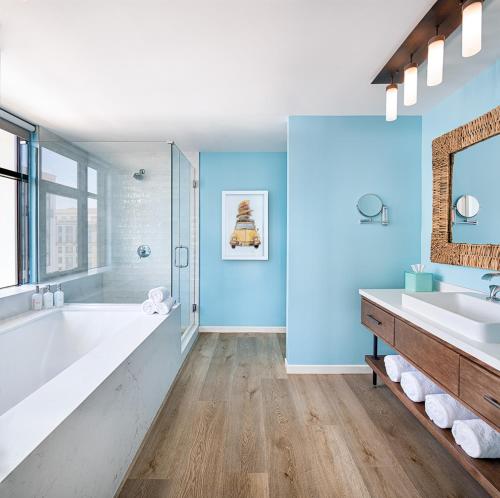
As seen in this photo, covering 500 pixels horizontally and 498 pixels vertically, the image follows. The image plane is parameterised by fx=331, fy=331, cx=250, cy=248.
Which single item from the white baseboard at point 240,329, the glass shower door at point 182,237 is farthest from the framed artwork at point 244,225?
the white baseboard at point 240,329

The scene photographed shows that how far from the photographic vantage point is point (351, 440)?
1.98 metres

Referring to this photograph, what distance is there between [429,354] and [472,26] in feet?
4.79

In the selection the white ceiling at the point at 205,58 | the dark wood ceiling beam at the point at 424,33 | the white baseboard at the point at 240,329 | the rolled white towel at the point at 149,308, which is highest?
the white ceiling at the point at 205,58

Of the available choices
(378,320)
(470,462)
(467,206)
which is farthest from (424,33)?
(470,462)

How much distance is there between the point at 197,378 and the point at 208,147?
2.51 metres

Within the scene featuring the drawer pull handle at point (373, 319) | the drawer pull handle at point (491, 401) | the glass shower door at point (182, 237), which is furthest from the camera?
the glass shower door at point (182, 237)

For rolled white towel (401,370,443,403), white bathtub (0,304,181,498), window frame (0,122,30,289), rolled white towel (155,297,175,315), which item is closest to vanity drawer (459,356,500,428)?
rolled white towel (401,370,443,403)

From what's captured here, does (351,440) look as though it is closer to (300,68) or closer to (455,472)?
(455,472)

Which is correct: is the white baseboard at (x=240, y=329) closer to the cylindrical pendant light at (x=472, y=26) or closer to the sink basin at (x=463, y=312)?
the sink basin at (x=463, y=312)

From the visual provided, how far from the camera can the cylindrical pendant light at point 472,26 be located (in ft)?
4.24

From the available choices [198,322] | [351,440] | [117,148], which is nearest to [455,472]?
[351,440]

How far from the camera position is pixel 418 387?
1.94m

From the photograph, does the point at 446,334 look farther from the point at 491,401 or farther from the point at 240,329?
the point at 240,329

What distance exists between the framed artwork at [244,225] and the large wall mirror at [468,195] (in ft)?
6.30
